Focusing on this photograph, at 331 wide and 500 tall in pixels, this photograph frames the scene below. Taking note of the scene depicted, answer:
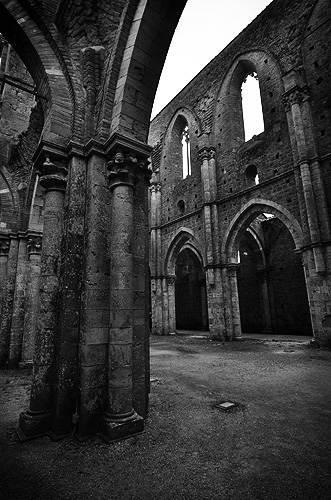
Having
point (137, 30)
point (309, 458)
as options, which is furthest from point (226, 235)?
point (309, 458)

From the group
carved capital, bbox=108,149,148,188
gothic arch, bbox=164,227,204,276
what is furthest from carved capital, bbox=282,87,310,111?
carved capital, bbox=108,149,148,188

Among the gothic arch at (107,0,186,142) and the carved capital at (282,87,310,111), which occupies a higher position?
the carved capital at (282,87,310,111)

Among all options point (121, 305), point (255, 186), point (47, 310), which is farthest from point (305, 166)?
point (47, 310)

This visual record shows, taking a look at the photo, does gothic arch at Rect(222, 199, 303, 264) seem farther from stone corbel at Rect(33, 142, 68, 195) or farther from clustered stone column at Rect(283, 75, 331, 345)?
stone corbel at Rect(33, 142, 68, 195)

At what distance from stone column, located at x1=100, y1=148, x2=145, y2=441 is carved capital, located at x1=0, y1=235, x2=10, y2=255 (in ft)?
20.6

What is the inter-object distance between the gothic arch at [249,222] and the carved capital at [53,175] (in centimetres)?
942

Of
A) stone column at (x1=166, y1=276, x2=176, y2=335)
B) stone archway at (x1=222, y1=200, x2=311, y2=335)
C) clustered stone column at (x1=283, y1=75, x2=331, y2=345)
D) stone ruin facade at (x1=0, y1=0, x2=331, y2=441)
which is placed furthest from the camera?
stone column at (x1=166, y1=276, x2=176, y2=335)

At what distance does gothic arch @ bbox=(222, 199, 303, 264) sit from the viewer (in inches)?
415

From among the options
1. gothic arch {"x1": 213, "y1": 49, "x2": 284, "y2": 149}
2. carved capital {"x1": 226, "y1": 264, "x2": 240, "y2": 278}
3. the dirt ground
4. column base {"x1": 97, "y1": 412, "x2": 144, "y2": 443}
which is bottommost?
the dirt ground

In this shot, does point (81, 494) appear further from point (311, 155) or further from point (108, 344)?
point (311, 155)

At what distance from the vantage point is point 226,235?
1293 centimetres

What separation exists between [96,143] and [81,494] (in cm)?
360

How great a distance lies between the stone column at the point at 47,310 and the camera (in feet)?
9.77

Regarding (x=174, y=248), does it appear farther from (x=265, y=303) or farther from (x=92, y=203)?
(x=92, y=203)
